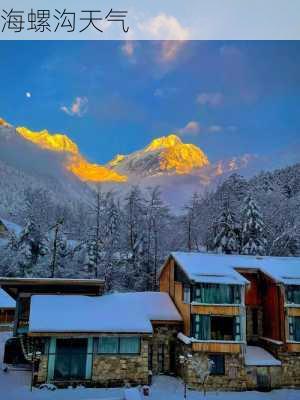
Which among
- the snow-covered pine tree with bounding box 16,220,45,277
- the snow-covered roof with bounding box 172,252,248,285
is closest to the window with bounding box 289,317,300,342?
the snow-covered roof with bounding box 172,252,248,285

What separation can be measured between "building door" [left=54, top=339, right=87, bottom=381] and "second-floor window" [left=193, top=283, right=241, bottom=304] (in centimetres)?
536

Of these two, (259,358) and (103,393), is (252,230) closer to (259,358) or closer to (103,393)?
(259,358)

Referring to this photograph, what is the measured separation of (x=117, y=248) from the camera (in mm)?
32969

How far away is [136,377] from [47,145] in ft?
69.5

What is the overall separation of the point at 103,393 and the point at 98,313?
338cm

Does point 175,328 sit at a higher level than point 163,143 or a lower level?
lower

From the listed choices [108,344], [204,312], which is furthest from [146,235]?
[108,344]

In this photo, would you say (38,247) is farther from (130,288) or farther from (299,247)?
(299,247)

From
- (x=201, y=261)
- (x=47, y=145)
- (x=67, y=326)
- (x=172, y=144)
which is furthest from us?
(x=47, y=145)

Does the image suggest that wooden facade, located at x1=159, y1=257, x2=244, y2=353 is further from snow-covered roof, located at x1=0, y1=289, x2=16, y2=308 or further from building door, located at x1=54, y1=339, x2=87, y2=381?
snow-covered roof, located at x1=0, y1=289, x2=16, y2=308

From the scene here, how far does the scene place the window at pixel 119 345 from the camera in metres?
15.5

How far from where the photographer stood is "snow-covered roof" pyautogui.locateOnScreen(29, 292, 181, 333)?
49.9 ft

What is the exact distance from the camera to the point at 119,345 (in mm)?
15562

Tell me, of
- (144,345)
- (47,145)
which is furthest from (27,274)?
(144,345)
